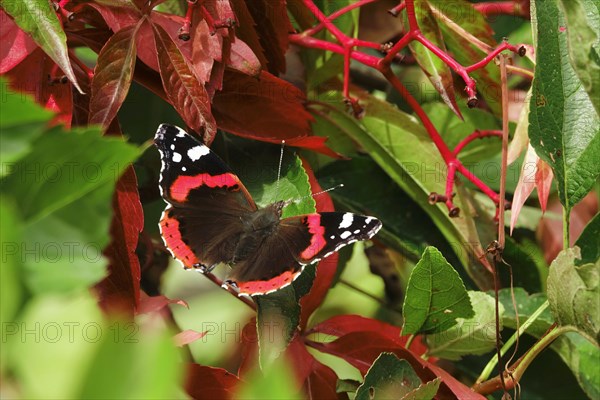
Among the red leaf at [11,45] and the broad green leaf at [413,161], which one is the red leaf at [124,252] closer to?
the red leaf at [11,45]

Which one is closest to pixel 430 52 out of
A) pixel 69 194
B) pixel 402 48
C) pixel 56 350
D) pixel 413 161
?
pixel 402 48

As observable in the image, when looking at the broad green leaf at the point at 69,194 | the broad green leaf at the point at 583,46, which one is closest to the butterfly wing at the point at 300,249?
the broad green leaf at the point at 583,46

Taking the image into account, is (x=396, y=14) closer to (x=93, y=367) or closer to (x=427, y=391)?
(x=427, y=391)

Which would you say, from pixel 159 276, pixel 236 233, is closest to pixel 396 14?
pixel 236 233

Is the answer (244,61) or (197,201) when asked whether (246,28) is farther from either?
(197,201)

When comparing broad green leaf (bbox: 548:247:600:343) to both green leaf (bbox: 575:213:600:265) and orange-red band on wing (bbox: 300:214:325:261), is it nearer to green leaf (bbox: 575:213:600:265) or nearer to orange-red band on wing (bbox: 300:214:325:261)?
green leaf (bbox: 575:213:600:265)

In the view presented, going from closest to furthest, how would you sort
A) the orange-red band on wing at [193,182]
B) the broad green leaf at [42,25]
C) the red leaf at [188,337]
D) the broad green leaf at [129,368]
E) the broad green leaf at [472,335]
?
1. the broad green leaf at [129,368]
2. the broad green leaf at [42,25]
3. the red leaf at [188,337]
4. the broad green leaf at [472,335]
5. the orange-red band on wing at [193,182]
